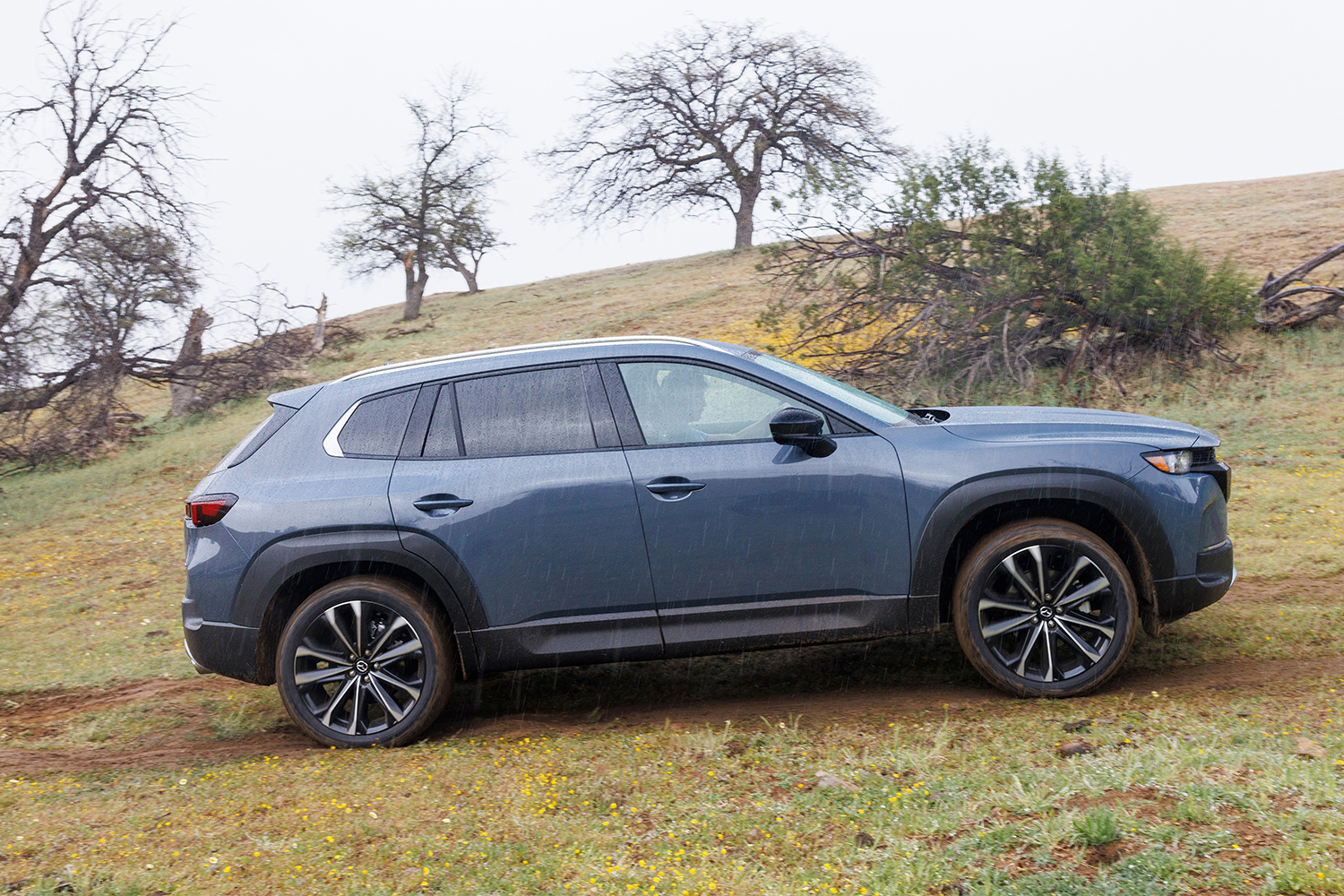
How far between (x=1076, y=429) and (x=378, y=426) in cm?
328

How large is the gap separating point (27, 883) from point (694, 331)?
17850mm

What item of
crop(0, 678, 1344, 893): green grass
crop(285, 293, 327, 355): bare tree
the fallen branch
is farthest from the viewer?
crop(285, 293, 327, 355): bare tree

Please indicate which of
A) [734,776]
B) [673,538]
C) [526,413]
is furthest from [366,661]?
[734,776]

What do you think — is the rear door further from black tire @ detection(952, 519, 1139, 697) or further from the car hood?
the car hood

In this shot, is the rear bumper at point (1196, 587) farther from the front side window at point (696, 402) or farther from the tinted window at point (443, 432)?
the tinted window at point (443, 432)

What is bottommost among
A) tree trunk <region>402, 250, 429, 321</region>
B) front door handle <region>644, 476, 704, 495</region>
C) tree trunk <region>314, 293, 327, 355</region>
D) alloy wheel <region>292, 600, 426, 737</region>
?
alloy wheel <region>292, 600, 426, 737</region>

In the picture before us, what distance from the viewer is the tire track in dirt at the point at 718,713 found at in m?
4.82

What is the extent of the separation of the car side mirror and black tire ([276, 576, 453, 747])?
179 cm

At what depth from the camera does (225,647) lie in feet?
15.7

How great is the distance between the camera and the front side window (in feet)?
15.6

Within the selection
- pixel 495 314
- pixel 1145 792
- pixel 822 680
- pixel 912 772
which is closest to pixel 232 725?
pixel 822 680

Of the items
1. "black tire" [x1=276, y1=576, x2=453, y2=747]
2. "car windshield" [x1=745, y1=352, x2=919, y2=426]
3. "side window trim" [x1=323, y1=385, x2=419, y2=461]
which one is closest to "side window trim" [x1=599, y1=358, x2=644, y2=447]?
"car windshield" [x1=745, y1=352, x2=919, y2=426]

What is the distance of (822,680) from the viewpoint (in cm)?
553

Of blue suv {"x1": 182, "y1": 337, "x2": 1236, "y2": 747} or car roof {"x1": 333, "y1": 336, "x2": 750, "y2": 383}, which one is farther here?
car roof {"x1": 333, "y1": 336, "x2": 750, "y2": 383}
